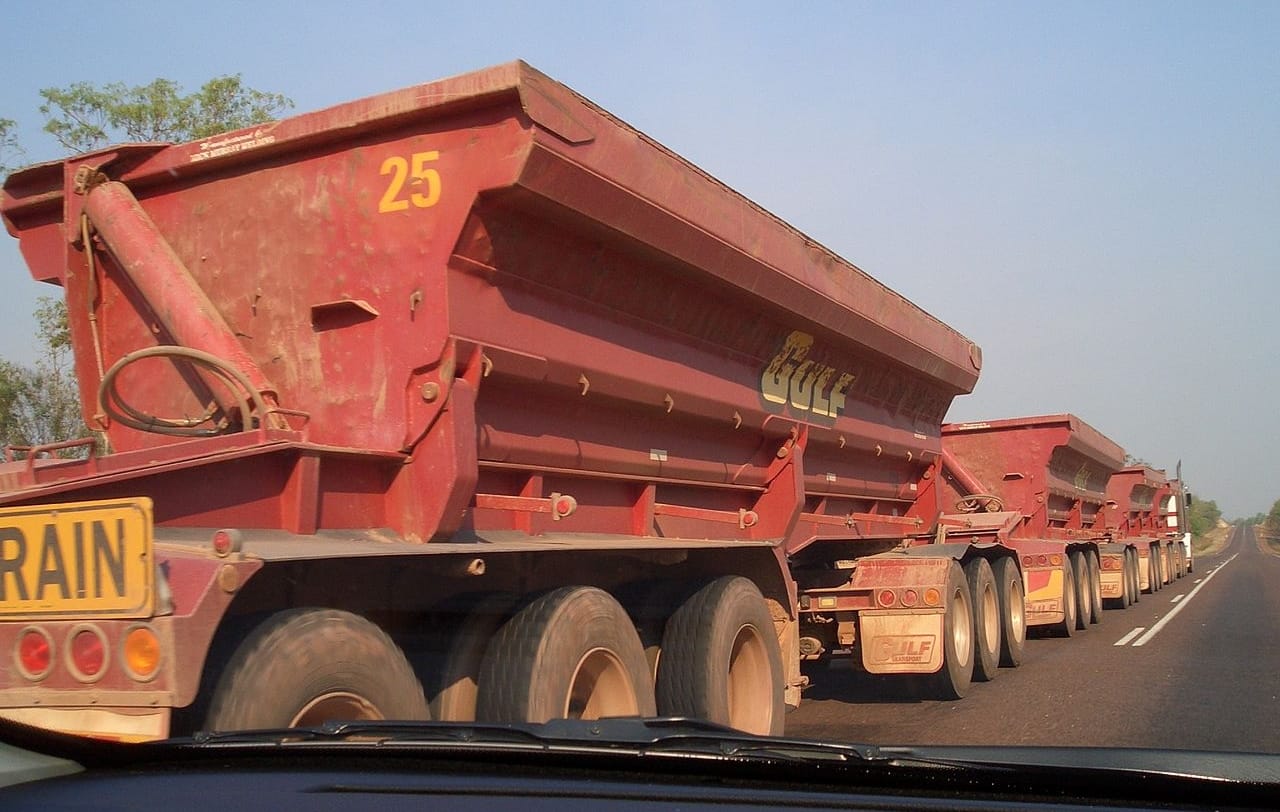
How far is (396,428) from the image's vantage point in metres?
4.41

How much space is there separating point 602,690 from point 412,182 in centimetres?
228

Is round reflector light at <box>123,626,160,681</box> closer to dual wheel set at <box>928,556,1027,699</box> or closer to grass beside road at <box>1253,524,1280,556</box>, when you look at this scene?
dual wheel set at <box>928,556,1027,699</box>

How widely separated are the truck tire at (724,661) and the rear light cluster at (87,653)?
10.8ft

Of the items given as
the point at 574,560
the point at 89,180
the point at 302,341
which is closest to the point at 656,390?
the point at 574,560

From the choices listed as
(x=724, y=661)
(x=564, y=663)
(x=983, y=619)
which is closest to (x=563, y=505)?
(x=564, y=663)

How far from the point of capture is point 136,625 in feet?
9.86

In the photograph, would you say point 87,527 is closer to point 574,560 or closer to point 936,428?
point 574,560

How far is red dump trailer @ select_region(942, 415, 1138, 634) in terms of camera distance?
13.8 meters

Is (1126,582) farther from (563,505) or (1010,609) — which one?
(563,505)

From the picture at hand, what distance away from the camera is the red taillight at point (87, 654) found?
9.97ft

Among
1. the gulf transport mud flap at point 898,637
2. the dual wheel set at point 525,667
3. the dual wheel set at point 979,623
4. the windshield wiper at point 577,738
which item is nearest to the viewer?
the windshield wiper at point 577,738

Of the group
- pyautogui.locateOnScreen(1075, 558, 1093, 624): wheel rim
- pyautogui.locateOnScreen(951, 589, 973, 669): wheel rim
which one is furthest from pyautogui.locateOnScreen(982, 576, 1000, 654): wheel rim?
pyautogui.locateOnScreen(1075, 558, 1093, 624): wheel rim

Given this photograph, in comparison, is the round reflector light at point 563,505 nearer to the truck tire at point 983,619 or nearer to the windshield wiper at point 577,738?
the windshield wiper at point 577,738

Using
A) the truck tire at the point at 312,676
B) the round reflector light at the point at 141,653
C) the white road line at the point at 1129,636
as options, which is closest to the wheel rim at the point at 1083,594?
the white road line at the point at 1129,636
